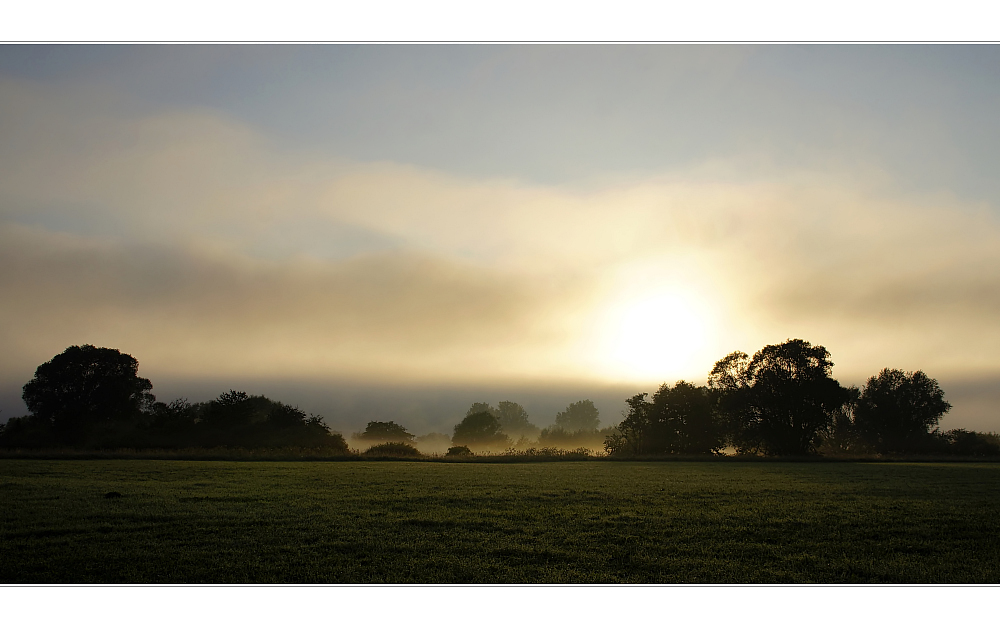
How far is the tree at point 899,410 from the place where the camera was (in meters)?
70.9

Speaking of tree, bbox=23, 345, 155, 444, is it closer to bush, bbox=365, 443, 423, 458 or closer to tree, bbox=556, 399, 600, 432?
bush, bbox=365, 443, 423, 458

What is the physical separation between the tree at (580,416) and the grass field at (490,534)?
11399cm

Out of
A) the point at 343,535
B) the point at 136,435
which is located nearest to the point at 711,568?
the point at 343,535

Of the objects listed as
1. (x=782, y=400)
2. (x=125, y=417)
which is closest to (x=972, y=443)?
(x=782, y=400)

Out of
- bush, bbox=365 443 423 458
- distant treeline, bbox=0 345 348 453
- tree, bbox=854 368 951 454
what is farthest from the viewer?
tree, bbox=854 368 951 454

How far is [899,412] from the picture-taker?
71938 millimetres

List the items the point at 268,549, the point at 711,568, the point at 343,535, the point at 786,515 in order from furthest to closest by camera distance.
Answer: the point at 786,515
the point at 343,535
the point at 268,549
the point at 711,568

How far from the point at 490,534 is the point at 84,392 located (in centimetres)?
6672

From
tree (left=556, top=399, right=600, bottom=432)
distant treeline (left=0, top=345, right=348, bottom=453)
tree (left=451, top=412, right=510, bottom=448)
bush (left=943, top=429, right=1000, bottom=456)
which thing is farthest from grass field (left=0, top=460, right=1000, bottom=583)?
tree (left=556, top=399, right=600, bottom=432)

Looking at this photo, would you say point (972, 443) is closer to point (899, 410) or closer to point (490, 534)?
point (899, 410)

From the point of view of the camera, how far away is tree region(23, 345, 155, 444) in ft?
195

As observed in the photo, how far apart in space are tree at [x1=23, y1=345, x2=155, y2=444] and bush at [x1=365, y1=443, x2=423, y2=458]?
101 ft

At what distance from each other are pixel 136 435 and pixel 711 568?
57.7 m

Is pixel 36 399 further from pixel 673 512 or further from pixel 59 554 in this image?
pixel 673 512
